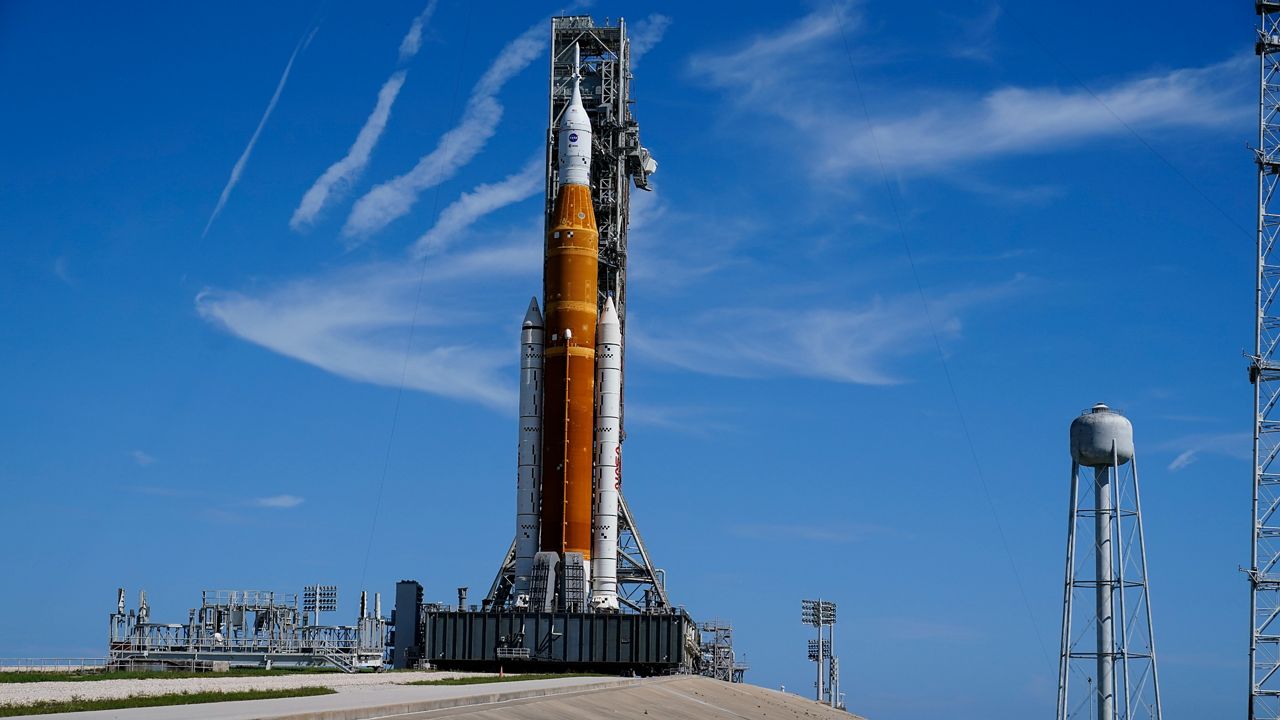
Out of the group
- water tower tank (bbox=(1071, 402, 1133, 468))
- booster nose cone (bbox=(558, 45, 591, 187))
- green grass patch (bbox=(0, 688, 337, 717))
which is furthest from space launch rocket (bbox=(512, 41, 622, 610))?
green grass patch (bbox=(0, 688, 337, 717))

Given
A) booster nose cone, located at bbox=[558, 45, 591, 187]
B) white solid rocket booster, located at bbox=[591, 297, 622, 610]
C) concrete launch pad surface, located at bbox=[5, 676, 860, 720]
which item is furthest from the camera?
booster nose cone, located at bbox=[558, 45, 591, 187]

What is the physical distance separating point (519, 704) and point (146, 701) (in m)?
9.73

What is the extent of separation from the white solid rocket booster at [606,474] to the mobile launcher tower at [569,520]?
0.05 metres

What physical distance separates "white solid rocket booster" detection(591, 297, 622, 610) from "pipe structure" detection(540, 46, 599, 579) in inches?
26.9

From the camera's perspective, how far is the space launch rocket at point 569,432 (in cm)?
7306

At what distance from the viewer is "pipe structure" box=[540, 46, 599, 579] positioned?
7338cm

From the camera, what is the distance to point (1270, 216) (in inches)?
2940

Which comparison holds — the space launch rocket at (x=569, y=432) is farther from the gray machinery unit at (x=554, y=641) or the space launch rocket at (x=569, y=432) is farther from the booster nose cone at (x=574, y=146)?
the gray machinery unit at (x=554, y=641)

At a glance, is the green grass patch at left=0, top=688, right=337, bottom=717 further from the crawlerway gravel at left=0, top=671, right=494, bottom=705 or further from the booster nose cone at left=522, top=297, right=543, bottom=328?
the booster nose cone at left=522, top=297, right=543, bottom=328

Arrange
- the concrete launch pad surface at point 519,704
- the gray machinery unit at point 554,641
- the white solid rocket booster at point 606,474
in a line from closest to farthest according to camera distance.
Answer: the concrete launch pad surface at point 519,704
the gray machinery unit at point 554,641
the white solid rocket booster at point 606,474

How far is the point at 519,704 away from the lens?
3950cm

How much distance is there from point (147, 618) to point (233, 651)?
5.53 m

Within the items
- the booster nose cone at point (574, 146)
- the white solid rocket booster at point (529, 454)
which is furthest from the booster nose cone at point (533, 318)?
the booster nose cone at point (574, 146)

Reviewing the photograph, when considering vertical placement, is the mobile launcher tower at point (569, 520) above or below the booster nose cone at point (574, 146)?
below
